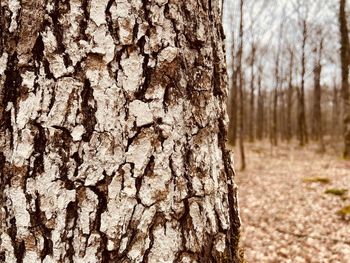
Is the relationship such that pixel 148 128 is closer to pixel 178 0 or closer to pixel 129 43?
pixel 129 43

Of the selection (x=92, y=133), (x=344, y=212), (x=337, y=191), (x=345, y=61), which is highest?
(x=345, y=61)

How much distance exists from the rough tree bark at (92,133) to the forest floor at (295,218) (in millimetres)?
4468

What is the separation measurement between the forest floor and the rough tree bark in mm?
4468

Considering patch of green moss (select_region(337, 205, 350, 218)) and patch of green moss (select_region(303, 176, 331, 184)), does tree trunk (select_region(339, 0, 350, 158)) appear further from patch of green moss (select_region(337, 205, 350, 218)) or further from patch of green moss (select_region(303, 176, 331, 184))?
patch of green moss (select_region(337, 205, 350, 218))

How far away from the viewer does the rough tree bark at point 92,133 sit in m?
0.87

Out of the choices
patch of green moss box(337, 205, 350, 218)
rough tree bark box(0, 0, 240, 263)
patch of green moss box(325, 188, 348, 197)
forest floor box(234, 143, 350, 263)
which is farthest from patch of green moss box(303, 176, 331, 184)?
rough tree bark box(0, 0, 240, 263)

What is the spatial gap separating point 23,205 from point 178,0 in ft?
2.17

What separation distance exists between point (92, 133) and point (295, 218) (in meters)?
6.57

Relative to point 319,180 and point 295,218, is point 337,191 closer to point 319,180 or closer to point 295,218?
point 319,180

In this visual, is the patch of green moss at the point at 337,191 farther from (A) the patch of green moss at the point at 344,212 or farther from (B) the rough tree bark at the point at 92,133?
(B) the rough tree bark at the point at 92,133

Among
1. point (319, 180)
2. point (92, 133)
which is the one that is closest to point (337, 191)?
point (319, 180)

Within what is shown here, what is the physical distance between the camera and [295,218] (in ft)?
22.1

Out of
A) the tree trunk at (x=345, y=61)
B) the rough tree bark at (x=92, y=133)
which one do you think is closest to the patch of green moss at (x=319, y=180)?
the tree trunk at (x=345, y=61)

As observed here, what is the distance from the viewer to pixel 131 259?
0.90 m
